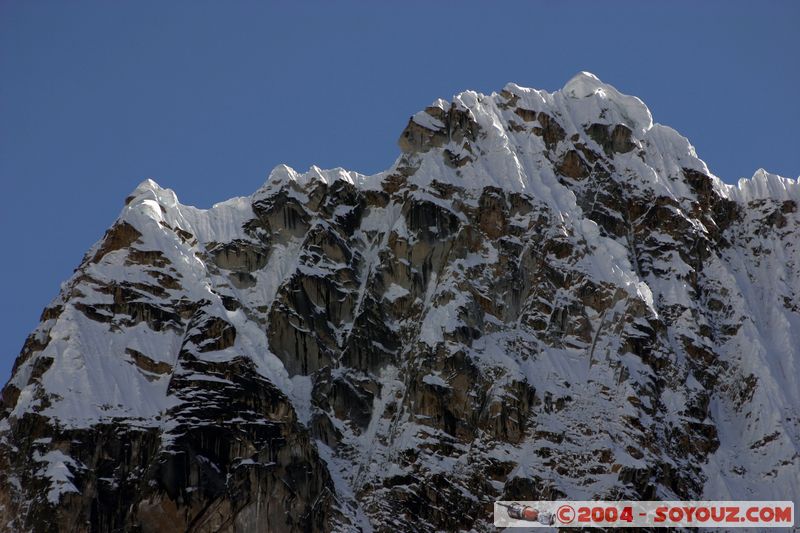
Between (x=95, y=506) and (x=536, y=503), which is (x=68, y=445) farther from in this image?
(x=536, y=503)

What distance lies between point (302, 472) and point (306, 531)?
499cm

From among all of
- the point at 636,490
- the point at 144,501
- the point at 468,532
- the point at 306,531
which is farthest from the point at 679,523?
the point at 144,501

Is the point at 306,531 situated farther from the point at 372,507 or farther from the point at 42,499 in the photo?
the point at 42,499

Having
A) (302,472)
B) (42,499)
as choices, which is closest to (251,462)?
(302,472)

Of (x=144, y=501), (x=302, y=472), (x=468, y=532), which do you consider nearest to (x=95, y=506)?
(x=144, y=501)

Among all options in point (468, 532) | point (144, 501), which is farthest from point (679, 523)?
point (144, 501)

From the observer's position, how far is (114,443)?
200 metres

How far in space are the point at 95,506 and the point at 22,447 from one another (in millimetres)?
8392

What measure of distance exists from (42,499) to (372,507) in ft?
87.6

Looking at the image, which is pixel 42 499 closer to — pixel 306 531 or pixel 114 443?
pixel 114 443

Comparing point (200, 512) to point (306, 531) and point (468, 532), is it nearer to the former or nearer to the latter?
point (306, 531)

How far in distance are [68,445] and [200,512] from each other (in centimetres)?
1257

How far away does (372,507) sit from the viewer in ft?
655

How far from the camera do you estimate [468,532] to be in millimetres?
198000
